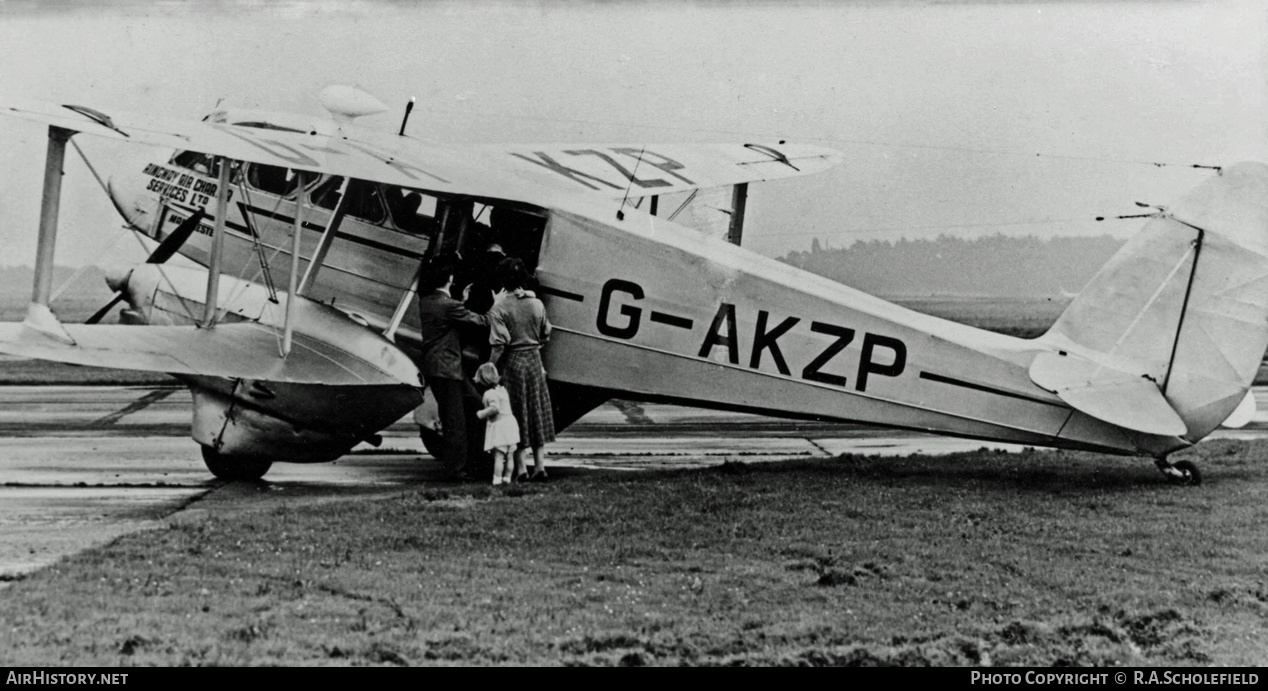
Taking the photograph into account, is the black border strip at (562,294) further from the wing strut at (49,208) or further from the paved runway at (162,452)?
the wing strut at (49,208)

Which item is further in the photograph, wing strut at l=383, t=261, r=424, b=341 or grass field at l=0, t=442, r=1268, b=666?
Result: wing strut at l=383, t=261, r=424, b=341

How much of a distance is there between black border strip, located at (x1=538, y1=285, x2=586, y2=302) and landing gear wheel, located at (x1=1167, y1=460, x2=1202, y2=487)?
4488mm

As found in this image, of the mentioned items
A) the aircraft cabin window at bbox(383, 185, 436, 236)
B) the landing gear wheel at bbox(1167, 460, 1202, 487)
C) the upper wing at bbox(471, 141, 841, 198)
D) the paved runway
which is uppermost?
the upper wing at bbox(471, 141, 841, 198)

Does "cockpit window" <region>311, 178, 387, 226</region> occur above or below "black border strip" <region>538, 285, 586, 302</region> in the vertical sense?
above

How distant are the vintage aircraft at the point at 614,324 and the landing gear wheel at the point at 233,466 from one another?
0.02 m

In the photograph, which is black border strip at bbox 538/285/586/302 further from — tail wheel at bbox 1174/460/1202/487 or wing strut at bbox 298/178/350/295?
tail wheel at bbox 1174/460/1202/487

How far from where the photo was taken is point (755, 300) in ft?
27.9

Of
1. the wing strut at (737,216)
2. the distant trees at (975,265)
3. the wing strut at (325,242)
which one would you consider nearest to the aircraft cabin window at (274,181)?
the wing strut at (325,242)

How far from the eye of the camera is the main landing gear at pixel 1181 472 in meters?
8.20

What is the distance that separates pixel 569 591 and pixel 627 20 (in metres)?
9.41

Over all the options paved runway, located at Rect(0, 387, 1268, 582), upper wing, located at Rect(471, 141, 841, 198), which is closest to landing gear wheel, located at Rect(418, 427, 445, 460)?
paved runway, located at Rect(0, 387, 1268, 582)

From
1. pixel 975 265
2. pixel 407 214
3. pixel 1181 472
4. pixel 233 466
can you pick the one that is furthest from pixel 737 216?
pixel 975 265

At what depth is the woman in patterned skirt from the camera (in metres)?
8.48

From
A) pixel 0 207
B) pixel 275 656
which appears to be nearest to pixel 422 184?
pixel 275 656
